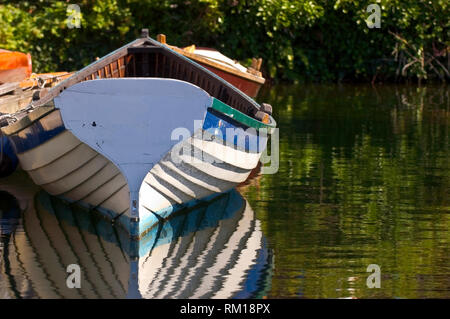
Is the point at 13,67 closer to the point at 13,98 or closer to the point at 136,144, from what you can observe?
the point at 13,98

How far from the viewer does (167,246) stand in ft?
32.5

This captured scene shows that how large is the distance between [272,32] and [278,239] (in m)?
18.2

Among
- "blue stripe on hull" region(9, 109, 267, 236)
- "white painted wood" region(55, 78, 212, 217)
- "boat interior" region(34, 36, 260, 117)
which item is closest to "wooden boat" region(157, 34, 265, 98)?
"boat interior" region(34, 36, 260, 117)

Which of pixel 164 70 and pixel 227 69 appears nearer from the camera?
pixel 164 70

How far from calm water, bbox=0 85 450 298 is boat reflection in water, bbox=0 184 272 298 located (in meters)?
0.01

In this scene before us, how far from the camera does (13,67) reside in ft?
52.5

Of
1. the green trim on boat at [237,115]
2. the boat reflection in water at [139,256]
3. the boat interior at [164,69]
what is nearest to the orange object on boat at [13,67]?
the boat interior at [164,69]

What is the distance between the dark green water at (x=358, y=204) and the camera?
8609 mm

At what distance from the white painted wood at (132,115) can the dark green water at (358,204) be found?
1.44 m

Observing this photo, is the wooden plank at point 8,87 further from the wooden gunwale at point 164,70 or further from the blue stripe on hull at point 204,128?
the blue stripe on hull at point 204,128

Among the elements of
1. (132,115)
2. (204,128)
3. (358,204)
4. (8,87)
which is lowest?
(358,204)

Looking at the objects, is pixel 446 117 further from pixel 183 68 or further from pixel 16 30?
pixel 16 30

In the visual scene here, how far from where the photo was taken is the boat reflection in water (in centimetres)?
841

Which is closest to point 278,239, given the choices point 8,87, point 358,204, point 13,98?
point 358,204
